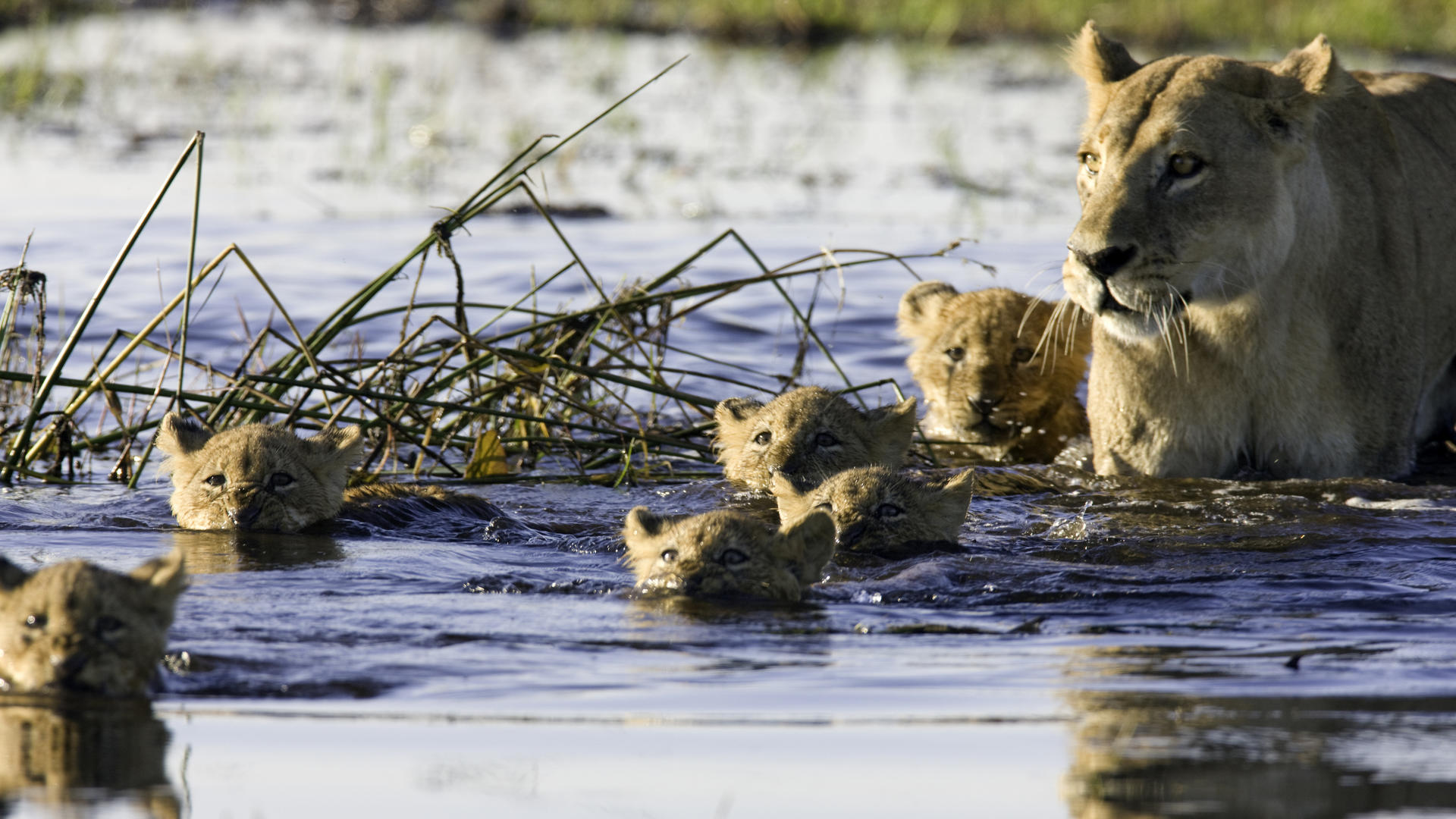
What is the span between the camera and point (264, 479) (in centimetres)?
680

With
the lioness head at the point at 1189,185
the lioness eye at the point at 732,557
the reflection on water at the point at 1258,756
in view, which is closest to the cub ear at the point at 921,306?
the lioness head at the point at 1189,185

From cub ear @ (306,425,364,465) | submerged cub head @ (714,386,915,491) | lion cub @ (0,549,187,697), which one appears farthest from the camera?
submerged cub head @ (714,386,915,491)

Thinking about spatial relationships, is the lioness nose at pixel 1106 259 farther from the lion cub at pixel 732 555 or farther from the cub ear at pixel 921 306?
the cub ear at pixel 921 306

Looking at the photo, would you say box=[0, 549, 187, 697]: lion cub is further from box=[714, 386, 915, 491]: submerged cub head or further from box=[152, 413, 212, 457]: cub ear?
box=[714, 386, 915, 491]: submerged cub head

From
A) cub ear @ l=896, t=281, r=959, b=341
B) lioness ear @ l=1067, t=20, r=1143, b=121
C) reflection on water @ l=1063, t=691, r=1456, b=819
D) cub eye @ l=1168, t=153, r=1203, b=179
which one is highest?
lioness ear @ l=1067, t=20, r=1143, b=121

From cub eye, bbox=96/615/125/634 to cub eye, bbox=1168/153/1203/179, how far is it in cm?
397

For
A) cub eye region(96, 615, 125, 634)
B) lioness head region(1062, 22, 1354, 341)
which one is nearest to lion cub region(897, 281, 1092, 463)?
lioness head region(1062, 22, 1354, 341)

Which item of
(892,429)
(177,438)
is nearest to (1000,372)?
(892,429)

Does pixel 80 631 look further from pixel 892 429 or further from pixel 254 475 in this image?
pixel 892 429

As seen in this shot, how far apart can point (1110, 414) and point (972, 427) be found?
1247 mm

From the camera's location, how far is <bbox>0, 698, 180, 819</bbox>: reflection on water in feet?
12.3

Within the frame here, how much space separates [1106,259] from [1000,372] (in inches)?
84.6

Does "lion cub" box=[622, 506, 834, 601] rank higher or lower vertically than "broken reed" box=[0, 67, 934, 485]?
lower

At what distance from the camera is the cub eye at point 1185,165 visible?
6801 mm
